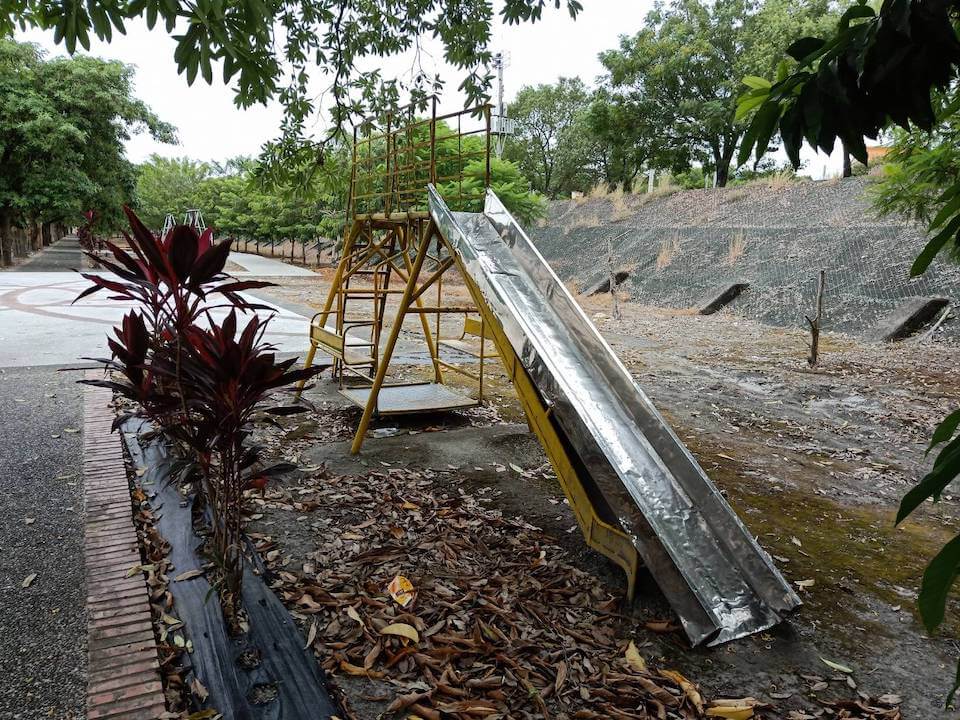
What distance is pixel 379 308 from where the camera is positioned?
670cm

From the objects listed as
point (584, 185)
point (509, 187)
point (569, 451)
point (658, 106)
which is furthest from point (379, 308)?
point (584, 185)

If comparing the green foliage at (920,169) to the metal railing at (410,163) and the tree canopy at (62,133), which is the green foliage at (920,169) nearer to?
the metal railing at (410,163)

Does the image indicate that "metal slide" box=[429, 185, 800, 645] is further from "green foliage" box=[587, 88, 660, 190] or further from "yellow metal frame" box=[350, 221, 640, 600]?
"green foliage" box=[587, 88, 660, 190]

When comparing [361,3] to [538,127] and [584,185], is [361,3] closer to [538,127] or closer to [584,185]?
[584,185]

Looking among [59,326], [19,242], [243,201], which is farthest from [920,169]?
[243,201]

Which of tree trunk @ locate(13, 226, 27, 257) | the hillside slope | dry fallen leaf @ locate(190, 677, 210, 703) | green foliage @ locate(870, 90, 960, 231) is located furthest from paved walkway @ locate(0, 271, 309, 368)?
tree trunk @ locate(13, 226, 27, 257)

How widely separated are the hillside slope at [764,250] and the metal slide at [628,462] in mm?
8528

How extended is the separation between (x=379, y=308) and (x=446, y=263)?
6.56 ft

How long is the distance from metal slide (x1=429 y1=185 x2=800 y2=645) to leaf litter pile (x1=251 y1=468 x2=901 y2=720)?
360 millimetres

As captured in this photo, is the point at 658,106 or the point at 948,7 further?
the point at 658,106

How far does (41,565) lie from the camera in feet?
10.7

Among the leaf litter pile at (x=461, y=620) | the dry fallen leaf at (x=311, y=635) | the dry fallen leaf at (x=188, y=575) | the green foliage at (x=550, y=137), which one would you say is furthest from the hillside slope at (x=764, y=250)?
the green foliage at (x=550, y=137)

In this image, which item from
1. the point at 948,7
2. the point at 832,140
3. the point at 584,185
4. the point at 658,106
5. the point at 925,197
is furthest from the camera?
the point at 584,185

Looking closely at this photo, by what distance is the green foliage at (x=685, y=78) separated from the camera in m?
26.7
